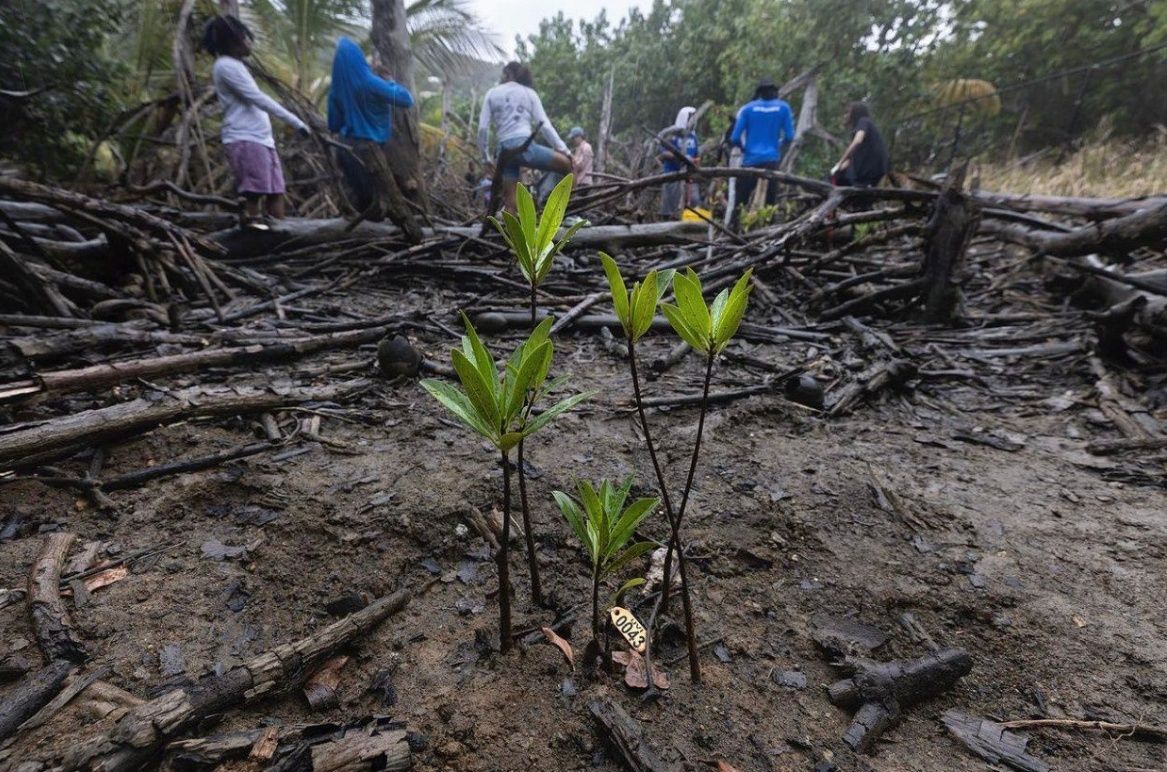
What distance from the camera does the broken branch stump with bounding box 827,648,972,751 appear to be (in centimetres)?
112

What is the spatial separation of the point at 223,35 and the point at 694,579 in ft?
18.1

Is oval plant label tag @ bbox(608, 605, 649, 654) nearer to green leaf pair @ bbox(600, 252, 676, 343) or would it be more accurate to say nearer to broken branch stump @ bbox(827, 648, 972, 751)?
broken branch stump @ bbox(827, 648, 972, 751)

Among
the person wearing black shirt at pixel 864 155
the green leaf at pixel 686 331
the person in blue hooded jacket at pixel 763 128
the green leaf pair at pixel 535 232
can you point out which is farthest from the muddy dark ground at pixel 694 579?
the person in blue hooded jacket at pixel 763 128

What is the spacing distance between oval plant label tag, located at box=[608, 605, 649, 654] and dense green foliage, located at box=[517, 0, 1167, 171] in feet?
42.9

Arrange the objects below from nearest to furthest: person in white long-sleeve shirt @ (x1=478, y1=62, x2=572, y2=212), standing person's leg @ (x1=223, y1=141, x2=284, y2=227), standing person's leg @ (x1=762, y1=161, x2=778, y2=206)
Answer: standing person's leg @ (x1=223, y1=141, x2=284, y2=227) < person in white long-sleeve shirt @ (x1=478, y1=62, x2=572, y2=212) < standing person's leg @ (x1=762, y1=161, x2=778, y2=206)

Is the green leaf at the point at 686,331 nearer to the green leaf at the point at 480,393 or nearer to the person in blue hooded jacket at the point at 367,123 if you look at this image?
the green leaf at the point at 480,393

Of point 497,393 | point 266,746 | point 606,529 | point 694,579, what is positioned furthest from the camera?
point 694,579

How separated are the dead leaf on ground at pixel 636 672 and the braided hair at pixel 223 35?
5513 mm

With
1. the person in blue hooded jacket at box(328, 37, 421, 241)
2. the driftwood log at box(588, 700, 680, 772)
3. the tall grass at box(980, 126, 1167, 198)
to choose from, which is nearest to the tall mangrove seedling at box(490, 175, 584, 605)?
the driftwood log at box(588, 700, 680, 772)

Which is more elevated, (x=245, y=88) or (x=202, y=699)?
(x=245, y=88)

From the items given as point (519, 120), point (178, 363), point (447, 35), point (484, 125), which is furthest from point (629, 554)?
point (447, 35)

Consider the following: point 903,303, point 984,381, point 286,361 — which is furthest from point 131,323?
point 903,303

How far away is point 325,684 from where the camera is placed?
3.77ft

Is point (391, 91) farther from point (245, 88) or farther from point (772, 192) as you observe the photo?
point (772, 192)
